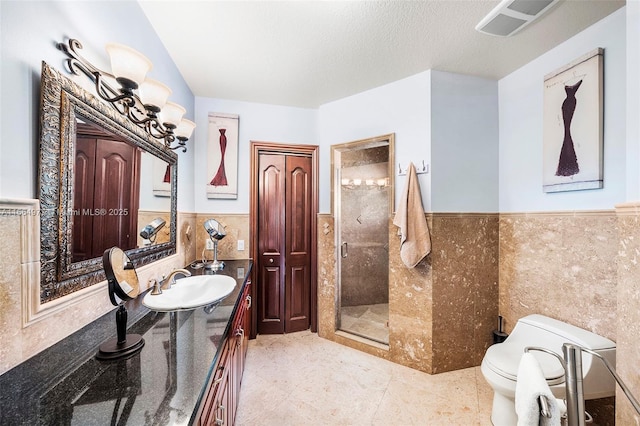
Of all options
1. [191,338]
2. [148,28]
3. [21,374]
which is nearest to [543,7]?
[148,28]

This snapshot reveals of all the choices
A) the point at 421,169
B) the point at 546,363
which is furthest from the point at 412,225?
the point at 546,363

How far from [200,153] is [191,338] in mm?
2164

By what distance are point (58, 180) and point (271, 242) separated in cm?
200

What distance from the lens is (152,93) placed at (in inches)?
50.2

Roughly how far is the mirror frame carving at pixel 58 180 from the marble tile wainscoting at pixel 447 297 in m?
2.16

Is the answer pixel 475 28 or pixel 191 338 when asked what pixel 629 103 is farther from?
pixel 191 338

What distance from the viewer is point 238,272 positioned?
2109 mm

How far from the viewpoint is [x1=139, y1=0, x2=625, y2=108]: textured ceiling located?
1518 millimetres

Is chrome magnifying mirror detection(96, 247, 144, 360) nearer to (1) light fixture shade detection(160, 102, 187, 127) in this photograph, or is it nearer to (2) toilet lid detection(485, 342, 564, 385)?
(1) light fixture shade detection(160, 102, 187, 127)

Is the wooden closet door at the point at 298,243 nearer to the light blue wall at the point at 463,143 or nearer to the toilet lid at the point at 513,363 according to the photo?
the light blue wall at the point at 463,143

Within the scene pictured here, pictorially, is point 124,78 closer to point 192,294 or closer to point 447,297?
point 192,294

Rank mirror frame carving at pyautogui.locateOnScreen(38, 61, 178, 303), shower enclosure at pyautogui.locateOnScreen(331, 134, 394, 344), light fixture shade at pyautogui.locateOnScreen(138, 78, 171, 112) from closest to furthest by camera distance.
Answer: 1. mirror frame carving at pyautogui.locateOnScreen(38, 61, 178, 303)
2. light fixture shade at pyautogui.locateOnScreen(138, 78, 171, 112)
3. shower enclosure at pyautogui.locateOnScreen(331, 134, 394, 344)

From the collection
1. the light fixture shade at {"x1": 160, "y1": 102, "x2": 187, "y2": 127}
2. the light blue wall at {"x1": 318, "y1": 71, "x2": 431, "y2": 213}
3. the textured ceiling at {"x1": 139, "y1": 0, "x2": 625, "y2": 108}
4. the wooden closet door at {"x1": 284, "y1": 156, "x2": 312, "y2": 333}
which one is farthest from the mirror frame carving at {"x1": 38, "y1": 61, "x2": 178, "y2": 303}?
the light blue wall at {"x1": 318, "y1": 71, "x2": 431, "y2": 213}

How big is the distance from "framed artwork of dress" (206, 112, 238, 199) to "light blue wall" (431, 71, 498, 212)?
2.01m
